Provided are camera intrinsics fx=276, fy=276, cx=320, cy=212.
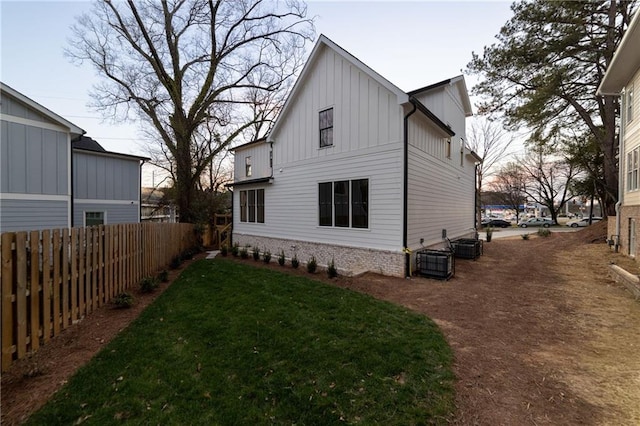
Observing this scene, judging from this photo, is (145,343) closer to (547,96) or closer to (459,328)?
(459,328)

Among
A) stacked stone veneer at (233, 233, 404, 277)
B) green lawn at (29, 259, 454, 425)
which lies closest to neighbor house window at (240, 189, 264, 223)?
stacked stone veneer at (233, 233, 404, 277)

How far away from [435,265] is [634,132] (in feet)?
31.9

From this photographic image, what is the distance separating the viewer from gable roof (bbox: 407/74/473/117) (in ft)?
36.3

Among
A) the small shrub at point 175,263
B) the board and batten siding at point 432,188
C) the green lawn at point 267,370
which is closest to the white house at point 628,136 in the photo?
the board and batten siding at point 432,188

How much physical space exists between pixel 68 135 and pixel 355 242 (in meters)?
11.1

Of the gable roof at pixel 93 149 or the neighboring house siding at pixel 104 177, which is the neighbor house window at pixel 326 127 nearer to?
the gable roof at pixel 93 149

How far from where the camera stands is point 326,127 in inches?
417

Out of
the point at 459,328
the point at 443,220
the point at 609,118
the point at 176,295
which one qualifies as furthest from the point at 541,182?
the point at 176,295

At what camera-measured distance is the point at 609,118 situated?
1514 cm

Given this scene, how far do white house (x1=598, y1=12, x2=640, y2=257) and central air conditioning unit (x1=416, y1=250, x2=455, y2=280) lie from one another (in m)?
6.08

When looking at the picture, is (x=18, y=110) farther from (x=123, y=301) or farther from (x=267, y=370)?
(x=267, y=370)

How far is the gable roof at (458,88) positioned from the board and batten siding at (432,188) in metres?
1.84

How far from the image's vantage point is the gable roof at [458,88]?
436 inches

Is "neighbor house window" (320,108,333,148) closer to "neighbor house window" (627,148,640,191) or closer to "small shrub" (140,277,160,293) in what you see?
"small shrub" (140,277,160,293)
